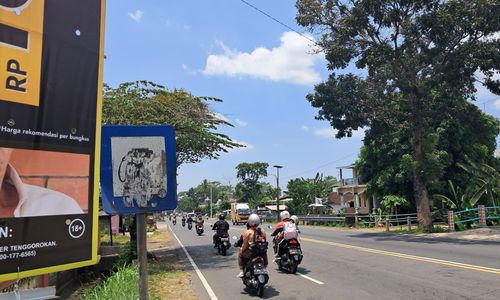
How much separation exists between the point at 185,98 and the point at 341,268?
28.4ft

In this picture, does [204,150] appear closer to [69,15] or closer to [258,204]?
[69,15]

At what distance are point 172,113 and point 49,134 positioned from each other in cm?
1331

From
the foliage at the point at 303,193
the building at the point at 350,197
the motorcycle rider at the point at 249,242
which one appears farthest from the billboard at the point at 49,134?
the foliage at the point at 303,193

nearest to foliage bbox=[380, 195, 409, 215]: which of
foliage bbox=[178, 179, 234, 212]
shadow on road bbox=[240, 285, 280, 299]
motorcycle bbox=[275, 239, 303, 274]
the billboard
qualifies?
motorcycle bbox=[275, 239, 303, 274]

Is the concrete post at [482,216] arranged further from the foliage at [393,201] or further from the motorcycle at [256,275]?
the motorcycle at [256,275]

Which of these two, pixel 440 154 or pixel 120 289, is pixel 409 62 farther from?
pixel 120 289

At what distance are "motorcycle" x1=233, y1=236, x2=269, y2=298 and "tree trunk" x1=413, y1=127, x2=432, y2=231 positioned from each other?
18.3 metres

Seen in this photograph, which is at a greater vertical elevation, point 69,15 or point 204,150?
point 204,150

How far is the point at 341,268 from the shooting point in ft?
39.7

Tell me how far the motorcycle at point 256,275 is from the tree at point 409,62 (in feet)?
58.4

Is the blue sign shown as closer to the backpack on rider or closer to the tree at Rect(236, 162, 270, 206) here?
the backpack on rider

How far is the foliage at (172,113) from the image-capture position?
48.5 feet

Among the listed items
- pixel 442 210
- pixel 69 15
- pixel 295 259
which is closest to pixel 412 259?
pixel 295 259

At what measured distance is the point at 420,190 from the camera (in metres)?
26.0
